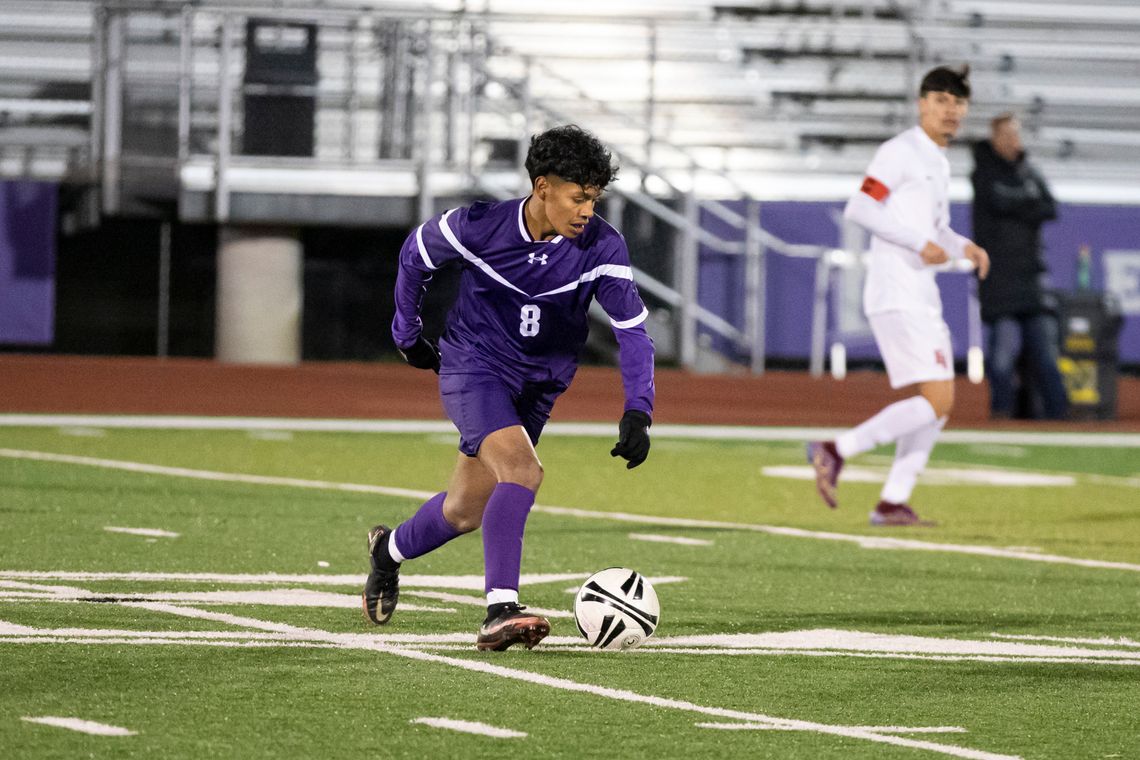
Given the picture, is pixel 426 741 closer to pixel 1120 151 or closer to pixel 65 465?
pixel 65 465

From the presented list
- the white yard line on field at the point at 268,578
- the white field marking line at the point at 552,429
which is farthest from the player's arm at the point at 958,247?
the white field marking line at the point at 552,429

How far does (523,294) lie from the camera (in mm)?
6387

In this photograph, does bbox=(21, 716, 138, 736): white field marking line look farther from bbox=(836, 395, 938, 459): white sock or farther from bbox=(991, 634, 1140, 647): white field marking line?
bbox=(836, 395, 938, 459): white sock

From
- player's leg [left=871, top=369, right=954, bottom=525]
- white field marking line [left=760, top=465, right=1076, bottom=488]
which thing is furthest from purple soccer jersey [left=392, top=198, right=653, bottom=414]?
white field marking line [left=760, top=465, right=1076, bottom=488]

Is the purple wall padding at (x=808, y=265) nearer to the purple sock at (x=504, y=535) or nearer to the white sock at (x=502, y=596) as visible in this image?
the purple sock at (x=504, y=535)

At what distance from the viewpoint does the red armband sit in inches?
401

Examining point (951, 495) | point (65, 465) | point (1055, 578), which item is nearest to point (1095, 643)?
point (1055, 578)

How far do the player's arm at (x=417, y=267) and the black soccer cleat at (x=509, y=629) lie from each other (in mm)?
1005

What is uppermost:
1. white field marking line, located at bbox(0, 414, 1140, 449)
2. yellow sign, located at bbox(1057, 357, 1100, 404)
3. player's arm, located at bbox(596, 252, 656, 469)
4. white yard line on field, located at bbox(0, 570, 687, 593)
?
player's arm, located at bbox(596, 252, 656, 469)

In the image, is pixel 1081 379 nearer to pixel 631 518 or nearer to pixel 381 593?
pixel 631 518

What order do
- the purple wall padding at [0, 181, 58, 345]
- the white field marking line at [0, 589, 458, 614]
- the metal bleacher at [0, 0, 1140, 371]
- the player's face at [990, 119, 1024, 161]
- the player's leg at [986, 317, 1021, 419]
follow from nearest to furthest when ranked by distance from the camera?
the white field marking line at [0, 589, 458, 614], the player's face at [990, 119, 1024, 161], the player's leg at [986, 317, 1021, 419], the metal bleacher at [0, 0, 1140, 371], the purple wall padding at [0, 181, 58, 345]

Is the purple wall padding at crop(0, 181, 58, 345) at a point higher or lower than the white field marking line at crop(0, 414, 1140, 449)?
higher

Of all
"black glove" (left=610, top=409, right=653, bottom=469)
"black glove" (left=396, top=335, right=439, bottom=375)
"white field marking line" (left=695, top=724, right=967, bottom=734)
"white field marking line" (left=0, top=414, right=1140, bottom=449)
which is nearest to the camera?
"white field marking line" (left=695, top=724, right=967, bottom=734)

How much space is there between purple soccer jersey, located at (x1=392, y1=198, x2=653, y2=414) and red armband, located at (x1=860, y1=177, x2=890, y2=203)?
3.97m
